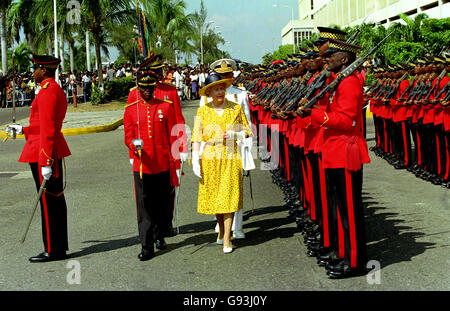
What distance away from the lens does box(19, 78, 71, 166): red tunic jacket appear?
6434 millimetres

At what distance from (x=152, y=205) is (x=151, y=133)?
2.37 ft

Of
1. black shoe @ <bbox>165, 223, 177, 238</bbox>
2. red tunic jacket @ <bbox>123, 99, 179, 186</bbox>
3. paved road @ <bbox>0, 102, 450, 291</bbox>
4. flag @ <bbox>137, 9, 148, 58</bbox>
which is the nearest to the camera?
paved road @ <bbox>0, 102, 450, 291</bbox>

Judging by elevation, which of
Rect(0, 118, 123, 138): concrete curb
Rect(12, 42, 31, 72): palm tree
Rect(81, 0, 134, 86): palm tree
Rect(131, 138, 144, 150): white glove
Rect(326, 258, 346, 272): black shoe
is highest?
Rect(12, 42, 31, 72): palm tree

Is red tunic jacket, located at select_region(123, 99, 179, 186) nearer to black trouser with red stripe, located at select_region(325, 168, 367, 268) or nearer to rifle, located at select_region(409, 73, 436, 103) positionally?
black trouser with red stripe, located at select_region(325, 168, 367, 268)

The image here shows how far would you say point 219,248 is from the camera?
273 inches

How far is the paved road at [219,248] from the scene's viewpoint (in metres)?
5.71

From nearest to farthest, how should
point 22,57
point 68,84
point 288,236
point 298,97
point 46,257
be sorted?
point 46,257, point 298,97, point 288,236, point 68,84, point 22,57

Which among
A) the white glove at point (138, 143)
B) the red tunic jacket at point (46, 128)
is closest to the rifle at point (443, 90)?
the white glove at point (138, 143)

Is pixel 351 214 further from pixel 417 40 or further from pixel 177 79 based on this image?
pixel 177 79

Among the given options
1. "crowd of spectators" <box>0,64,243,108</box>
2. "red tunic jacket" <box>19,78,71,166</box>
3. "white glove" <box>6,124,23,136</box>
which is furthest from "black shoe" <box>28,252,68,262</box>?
"crowd of spectators" <box>0,64,243,108</box>

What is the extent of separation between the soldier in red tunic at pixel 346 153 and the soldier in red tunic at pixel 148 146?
5.40ft

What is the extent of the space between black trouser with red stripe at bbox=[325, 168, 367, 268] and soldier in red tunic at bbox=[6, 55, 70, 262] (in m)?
2.66

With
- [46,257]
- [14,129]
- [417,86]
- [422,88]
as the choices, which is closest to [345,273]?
[46,257]

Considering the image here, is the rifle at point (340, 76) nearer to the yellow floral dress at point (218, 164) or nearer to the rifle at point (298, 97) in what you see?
the rifle at point (298, 97)
